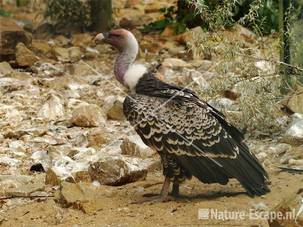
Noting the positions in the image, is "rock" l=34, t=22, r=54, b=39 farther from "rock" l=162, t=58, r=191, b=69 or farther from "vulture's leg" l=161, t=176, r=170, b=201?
"vulture's leg" l=161, t=176, r=170, b=201

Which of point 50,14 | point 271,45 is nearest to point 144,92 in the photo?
point 271,45

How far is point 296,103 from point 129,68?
2384mm

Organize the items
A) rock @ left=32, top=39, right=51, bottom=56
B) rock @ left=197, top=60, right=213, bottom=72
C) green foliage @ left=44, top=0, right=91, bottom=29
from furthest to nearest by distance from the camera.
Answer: green foliage @ left=44, top=0, right=91, bottom=29 → rock @ left=32, top=39, right=51, bottom=56 → rock @ left=197, top=60, right=213, bottom=72

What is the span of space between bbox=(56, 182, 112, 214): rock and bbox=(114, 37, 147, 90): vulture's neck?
0.83m

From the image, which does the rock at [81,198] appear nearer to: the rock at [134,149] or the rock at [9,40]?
the rock at [134,149]

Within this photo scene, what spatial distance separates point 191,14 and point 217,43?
185 inches

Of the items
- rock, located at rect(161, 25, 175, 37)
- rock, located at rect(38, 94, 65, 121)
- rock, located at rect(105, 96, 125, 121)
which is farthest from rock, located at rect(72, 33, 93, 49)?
rock, located at rect(105, 96, 125, 121)

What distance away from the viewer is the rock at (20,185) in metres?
6.11

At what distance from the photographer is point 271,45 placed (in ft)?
26.7

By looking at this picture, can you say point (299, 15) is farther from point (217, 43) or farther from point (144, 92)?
point (144, 92)

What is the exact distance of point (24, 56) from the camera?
10.4m

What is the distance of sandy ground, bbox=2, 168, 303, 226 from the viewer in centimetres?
527

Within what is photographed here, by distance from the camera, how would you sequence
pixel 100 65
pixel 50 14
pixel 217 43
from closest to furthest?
pixel 217 43 → pixel 100 65 → pixel 50 14

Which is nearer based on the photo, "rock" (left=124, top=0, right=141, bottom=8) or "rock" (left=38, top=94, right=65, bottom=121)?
"rock" (left=38, top=94, right=65, bottom=121)
